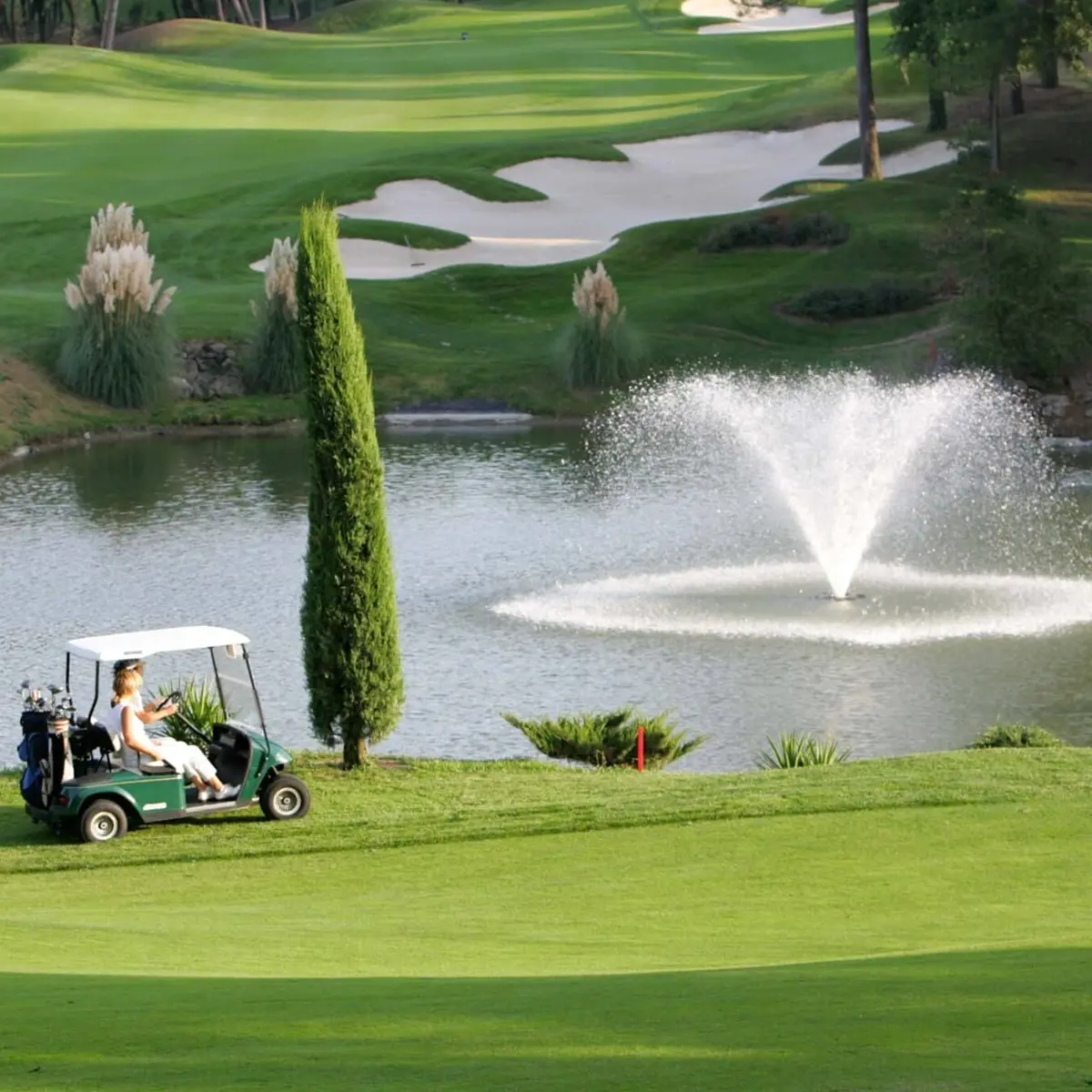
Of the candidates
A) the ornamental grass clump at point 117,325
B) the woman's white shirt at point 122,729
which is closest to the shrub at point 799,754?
the woman's white shirt at point 122,729

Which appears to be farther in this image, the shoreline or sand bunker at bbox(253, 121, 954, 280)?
sand bunker at bbox(253, 121, 954, 280)

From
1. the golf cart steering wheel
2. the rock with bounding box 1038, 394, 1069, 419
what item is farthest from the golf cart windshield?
the rock with bounding box 1038, 394, 1069, 419

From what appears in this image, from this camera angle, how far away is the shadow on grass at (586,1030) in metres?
8.18

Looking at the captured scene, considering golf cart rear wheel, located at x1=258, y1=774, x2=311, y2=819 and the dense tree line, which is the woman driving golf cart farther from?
the dense tree line

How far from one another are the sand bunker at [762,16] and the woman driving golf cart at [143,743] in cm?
9268

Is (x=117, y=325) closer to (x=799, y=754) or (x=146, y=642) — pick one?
(x=799, y=754)

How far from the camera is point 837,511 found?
1334 inches

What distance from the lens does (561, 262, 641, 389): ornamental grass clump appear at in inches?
1939

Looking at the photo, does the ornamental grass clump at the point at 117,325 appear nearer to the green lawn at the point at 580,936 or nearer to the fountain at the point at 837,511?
the fountain at the point at 837,511

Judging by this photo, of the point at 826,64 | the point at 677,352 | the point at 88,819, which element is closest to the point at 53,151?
the point at 677,352

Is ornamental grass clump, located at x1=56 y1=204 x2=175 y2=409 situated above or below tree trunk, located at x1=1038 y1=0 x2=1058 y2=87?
below

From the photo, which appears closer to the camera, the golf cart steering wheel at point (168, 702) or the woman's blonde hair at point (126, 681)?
the woman's blonde hair at point (126, 681)

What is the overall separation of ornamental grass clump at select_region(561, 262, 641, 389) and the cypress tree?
30.0 metres

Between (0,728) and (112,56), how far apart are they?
71929 mm
